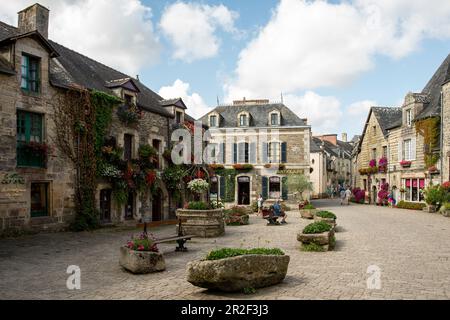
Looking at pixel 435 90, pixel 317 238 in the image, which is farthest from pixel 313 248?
pixel 435 90

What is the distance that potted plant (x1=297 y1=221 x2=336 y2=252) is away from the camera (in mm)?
10531

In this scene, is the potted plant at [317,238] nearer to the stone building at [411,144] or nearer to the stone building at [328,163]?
the stone building at [411,144]

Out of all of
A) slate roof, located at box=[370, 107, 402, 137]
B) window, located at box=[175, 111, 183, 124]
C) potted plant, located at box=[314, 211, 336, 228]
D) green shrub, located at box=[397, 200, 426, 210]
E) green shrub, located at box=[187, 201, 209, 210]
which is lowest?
green shrub, located at box=[397, 200, 426, 210]

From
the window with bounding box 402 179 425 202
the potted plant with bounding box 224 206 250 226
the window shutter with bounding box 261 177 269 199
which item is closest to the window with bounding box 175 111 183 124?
the potted plant with bounding box 224 206 250 226

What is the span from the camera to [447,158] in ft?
76.0

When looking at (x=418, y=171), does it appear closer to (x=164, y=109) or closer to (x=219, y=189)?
(x=219, y=189)

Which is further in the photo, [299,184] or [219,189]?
[219,189]

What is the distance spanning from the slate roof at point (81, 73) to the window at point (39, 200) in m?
4.00

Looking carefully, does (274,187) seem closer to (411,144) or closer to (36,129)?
(411,144)

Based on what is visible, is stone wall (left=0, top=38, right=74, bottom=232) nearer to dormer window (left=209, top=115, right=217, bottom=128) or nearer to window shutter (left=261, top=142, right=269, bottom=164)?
window shutter (left=261, top=142, right=269, bottom=164)

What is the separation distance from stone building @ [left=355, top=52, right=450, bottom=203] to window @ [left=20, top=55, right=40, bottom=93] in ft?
75.1
